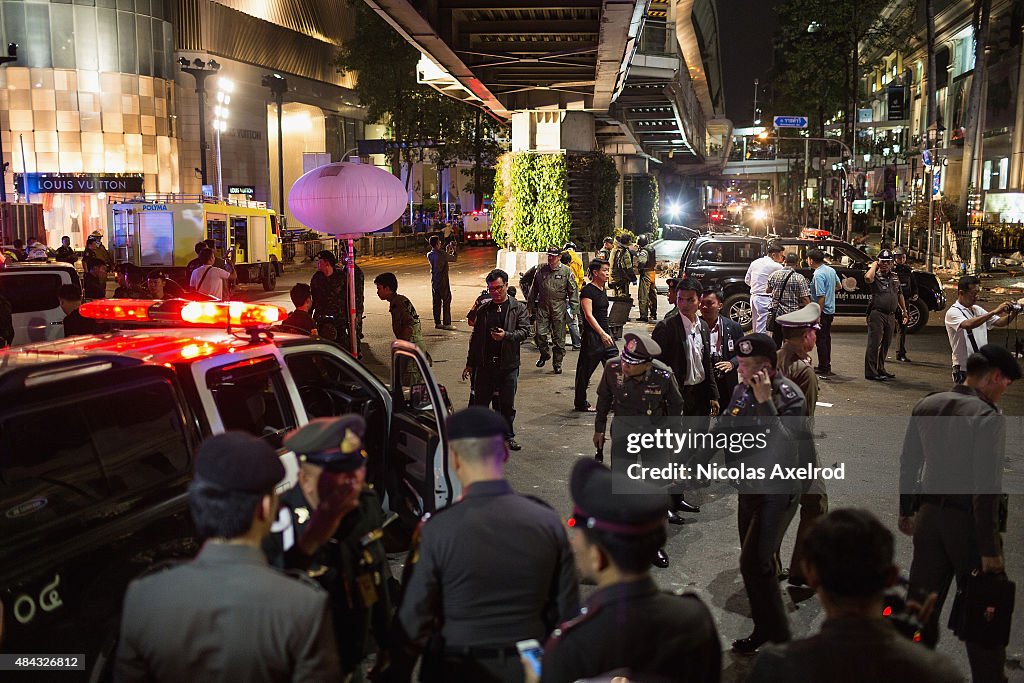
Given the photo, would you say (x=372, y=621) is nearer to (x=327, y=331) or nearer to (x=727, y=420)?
(x=727, y=420)

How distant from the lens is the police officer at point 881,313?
13.1 metres

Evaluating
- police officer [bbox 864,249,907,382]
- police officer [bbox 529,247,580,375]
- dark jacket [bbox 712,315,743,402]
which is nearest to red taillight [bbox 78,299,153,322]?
dark jacket [bbox 712,315,743,402]

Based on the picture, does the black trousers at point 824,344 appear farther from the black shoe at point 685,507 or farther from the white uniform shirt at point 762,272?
the black shoe at point 685,507

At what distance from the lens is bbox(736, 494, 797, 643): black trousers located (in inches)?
193

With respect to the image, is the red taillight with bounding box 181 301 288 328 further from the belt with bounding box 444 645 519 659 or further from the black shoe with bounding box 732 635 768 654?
the black shoe with bounding box 732 635 768 654

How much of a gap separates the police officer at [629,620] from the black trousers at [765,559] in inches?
96.0

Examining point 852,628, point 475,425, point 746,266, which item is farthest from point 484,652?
point 746,266

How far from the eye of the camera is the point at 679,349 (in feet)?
25.0

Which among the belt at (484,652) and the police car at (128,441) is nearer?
the belt at (484,652)

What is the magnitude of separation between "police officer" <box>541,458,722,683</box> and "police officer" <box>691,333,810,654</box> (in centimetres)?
246

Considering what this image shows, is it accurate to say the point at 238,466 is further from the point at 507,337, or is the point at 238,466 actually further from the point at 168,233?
the point at 168,233

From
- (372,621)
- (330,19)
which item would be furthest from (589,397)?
(330,19)

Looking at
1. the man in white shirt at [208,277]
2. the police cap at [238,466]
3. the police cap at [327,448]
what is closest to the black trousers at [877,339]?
the man in white shirt at [208,277]

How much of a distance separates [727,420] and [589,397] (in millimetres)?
6209
